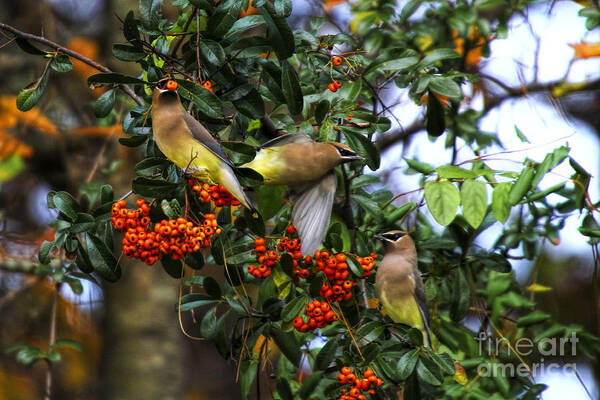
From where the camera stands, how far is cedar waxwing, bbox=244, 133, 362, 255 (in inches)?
71.1

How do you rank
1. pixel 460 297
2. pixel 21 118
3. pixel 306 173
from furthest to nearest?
pixel 21 118
pixel 460 297
pixel 306 173

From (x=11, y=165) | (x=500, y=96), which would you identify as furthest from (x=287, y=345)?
(x=11, y=165)

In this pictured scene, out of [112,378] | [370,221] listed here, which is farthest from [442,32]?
[112,378]

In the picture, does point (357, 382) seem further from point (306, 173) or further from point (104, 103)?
point (104, 103)

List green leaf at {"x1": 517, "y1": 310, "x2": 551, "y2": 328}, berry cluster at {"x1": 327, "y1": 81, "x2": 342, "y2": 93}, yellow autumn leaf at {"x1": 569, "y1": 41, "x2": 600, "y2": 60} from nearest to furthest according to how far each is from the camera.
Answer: berry cluster at {"x1": 327, "y1": 81, "x2": 342, "y2": 93} → green leaf at {"x1": 517, "y1": 310, "x2": 551, "y2": 328} → yellow autumn leaf at {"x1": 569, "y1": 41, "x2": 600, "y2": 60}

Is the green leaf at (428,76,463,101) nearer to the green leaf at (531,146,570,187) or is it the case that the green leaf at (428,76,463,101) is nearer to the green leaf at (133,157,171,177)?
the green leaf at (531,146,570,187)

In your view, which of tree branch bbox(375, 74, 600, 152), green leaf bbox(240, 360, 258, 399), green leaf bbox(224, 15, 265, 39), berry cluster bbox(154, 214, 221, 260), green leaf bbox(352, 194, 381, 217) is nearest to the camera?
berry cluster bbox(154, 214, 221, 260)

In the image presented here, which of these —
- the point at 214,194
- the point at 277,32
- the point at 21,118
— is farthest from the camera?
the point at 21,118

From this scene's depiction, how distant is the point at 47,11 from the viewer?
4051 mm

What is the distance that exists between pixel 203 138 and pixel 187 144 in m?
0.04

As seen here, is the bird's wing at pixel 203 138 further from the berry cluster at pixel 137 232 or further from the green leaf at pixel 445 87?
the green leaf at pixel 445 87

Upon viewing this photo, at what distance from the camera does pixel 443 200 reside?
1.93 meters

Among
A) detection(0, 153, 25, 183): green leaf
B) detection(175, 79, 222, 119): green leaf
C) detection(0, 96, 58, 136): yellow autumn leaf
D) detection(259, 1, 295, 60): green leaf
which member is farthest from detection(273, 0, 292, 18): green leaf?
detection(0, 153, 25, 183): green leaf

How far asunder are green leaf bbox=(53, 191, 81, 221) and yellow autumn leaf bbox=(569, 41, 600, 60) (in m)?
2.78
